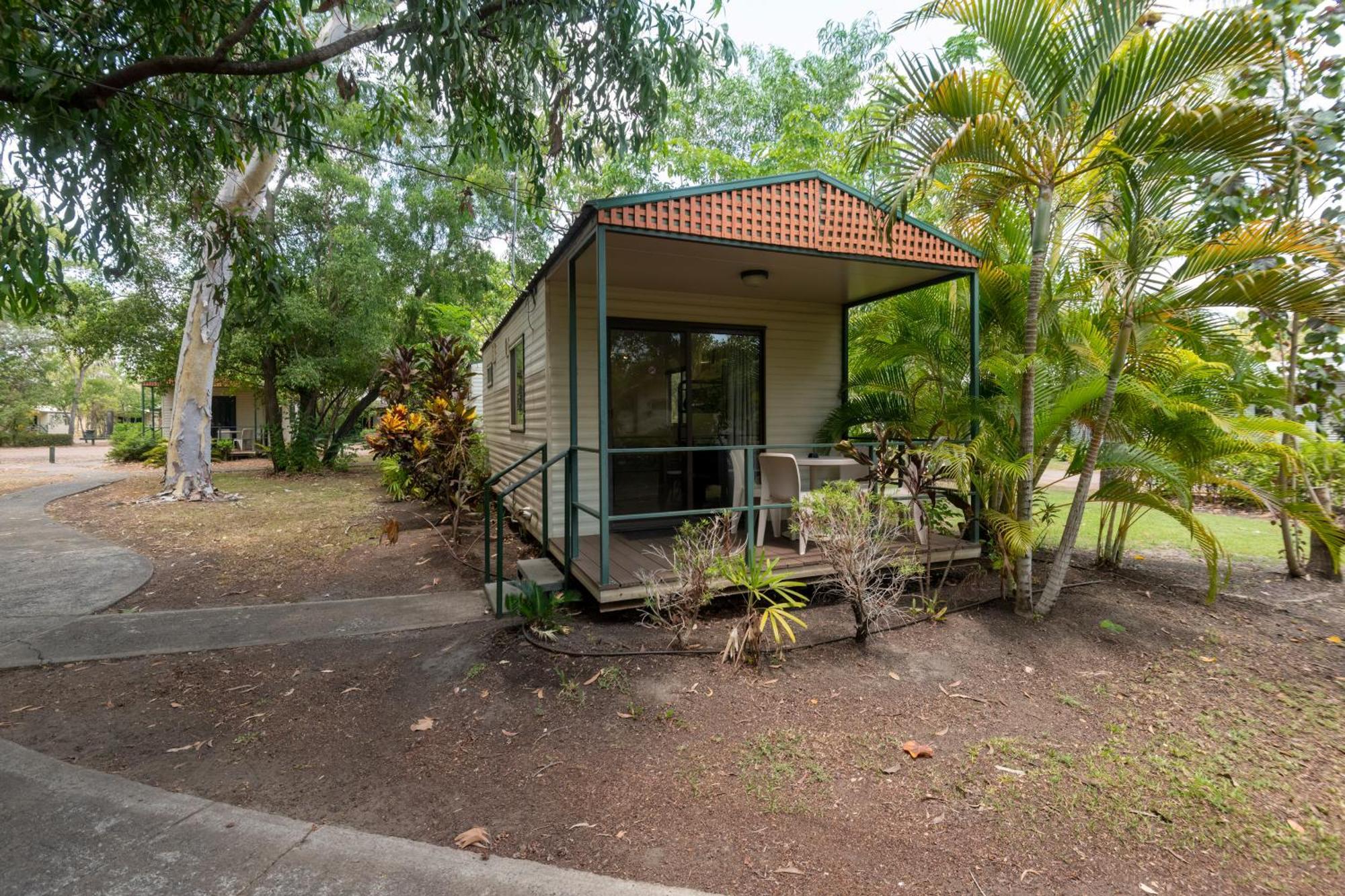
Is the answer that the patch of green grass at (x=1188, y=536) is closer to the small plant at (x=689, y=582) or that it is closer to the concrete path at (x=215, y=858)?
the small plant at (x=689, y=582)

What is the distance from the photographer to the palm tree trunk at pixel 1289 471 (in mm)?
5508

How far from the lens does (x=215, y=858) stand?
219 centimetres

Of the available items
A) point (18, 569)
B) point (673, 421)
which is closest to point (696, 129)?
point (673, 421)

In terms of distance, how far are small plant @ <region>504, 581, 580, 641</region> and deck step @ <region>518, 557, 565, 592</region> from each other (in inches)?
9.7

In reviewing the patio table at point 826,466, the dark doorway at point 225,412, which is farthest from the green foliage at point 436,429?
the dark doorway at point 225,412

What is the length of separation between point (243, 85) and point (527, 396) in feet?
12.0

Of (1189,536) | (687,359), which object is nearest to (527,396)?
(687,359)

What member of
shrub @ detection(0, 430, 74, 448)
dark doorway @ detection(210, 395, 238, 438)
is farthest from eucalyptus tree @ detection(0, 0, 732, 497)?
shrub @ detection(0, 430, 74, 448)

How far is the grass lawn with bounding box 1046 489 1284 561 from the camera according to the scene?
695cm

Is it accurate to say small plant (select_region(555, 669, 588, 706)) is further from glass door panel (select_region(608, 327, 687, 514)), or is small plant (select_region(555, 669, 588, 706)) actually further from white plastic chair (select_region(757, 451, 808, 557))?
glass door panel (select_region(608, 327, 687, 514))

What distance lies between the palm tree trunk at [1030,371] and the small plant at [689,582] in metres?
2.11

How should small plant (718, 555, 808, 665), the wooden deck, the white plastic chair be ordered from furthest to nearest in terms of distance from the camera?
the white plastic chair → the wooden deck → small plant (718, 555, 808, 665)

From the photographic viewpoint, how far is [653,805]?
2.55 meters

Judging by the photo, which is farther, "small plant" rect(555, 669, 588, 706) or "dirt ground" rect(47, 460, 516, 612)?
"dirt ground" rect(47, 460, 516, 612)
